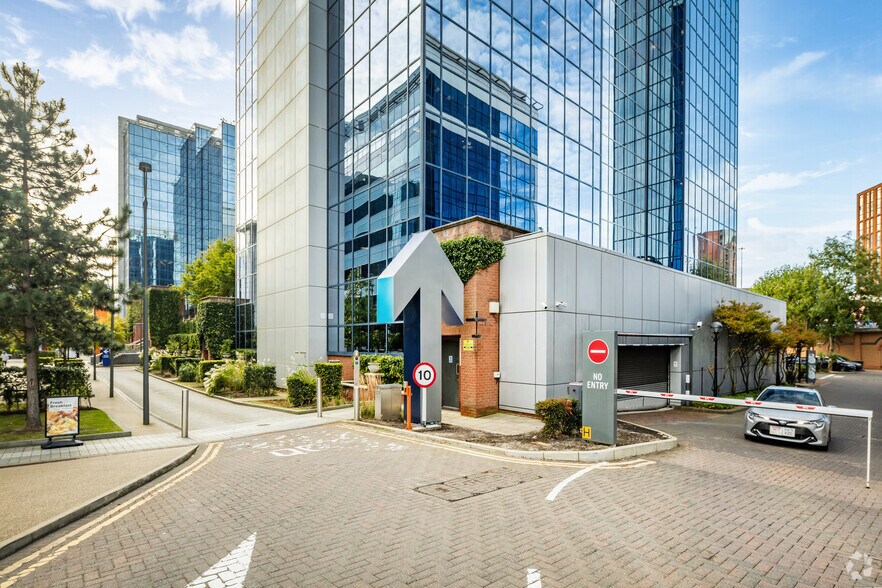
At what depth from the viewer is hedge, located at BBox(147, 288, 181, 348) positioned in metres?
44.3

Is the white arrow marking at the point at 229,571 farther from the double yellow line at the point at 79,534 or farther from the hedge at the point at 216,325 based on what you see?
the hedge at the point at 216,325

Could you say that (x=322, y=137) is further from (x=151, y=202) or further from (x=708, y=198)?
(x=151, y=202)

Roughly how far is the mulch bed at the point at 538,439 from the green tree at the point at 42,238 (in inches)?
376

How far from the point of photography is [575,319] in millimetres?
14461

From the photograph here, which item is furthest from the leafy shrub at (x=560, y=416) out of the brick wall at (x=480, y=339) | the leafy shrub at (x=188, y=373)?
the leafy shrub at (x=188, y=373)

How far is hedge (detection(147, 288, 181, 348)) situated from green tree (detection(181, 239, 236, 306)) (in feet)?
7.84

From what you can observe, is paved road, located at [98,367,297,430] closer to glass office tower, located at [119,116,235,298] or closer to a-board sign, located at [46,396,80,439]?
a-board sign, located at [46,396,80,439]

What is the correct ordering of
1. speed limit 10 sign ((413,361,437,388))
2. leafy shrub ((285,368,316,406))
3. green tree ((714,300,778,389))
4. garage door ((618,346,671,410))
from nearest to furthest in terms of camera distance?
speed limit 10 sign ((413,361,437,388)) → leafy shrub ((285,368,316,406)) → garage door ((618,346,671,410)) → green tree ((714,300,778,389))

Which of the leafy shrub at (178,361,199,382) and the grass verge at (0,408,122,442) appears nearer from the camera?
the grass verge at (0,408,122,442)

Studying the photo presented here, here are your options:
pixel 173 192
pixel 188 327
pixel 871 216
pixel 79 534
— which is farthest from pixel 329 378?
pixel 871 216

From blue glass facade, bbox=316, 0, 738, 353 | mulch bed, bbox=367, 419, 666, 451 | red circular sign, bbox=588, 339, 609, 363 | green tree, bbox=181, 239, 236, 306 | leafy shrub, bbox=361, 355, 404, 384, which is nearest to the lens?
mulch bed, bbox=367, 419, 666, 451

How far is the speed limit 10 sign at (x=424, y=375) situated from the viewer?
11.7 meters

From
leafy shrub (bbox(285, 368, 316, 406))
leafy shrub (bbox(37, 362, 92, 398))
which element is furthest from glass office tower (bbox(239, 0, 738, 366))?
leafy shrub (bbox(37, 362, 92, 398))

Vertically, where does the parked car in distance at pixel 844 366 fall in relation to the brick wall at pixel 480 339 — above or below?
below
